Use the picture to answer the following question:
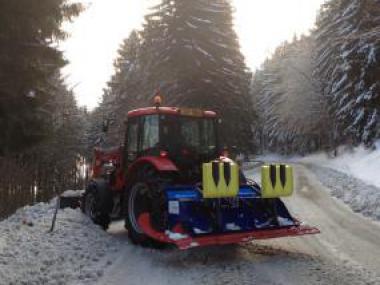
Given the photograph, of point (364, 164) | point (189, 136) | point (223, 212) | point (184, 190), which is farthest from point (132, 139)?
point (364, 164)

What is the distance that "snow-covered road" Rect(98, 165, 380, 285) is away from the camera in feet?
23.6

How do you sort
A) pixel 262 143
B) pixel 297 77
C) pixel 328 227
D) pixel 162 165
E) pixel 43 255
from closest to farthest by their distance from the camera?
pixel 43 255 → pixel 162 165 → pixel 328 227 → pixel 297 77 → pixel 262 143

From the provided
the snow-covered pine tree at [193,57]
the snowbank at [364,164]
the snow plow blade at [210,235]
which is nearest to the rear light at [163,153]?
the snow plow blade at [210,235]

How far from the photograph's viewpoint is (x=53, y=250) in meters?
8.41

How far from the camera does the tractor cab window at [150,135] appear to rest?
10.1 metres

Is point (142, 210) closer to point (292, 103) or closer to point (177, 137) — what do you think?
point (177, 137)

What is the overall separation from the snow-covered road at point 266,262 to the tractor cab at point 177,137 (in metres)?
1.73

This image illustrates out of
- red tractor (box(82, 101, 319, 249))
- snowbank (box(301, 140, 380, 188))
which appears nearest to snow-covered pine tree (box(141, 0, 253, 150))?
snowbank (box(301, 140, 380, 188))

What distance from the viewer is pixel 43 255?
26.4 ft

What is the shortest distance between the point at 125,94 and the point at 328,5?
1894 centimetres

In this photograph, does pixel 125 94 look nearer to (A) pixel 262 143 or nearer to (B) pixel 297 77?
(B) pixel 297 77

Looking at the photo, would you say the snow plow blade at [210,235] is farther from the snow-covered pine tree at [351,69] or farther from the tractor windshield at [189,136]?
the snow-covered pine tree at [351,69]

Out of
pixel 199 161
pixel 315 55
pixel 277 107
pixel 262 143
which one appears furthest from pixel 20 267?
pixel 262 143

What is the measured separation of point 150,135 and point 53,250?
2991 mm
